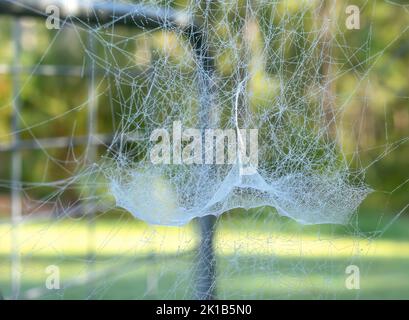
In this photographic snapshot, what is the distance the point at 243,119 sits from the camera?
87 centimetres

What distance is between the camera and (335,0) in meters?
0.94

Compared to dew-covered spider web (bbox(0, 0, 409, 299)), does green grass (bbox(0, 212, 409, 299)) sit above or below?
below

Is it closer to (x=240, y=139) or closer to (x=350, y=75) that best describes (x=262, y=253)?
(x=240, y=139)

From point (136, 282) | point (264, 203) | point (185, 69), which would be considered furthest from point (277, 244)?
point (136, 282)

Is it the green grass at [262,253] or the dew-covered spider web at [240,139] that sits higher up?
the dew-covered spider web at [240,139]

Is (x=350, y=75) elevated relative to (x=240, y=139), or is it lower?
elevated

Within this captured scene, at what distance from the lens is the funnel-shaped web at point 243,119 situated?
87 cm

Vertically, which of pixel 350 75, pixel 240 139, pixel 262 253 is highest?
pixel 350 75

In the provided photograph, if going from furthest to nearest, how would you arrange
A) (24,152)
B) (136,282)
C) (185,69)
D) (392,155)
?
(24,152)
(136,282)
(392,155)
(185,69)

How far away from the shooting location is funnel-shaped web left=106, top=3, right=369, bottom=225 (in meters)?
0.87

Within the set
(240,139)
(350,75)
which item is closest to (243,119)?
(240,139)

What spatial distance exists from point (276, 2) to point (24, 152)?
1.70m

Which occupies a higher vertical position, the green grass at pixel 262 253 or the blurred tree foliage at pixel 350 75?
the blurred tree foliage at pixel 350 75
